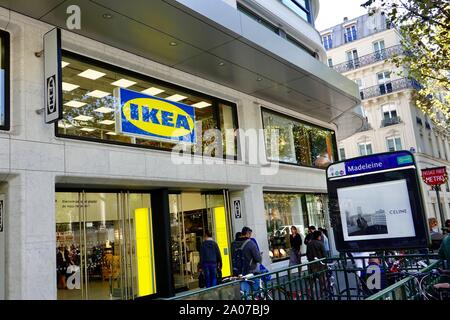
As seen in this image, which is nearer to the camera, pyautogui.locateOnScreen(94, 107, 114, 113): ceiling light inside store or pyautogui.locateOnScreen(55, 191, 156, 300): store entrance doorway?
pyautogui.locateOnScreen(55, 191, 156, 300): store entrance doorway

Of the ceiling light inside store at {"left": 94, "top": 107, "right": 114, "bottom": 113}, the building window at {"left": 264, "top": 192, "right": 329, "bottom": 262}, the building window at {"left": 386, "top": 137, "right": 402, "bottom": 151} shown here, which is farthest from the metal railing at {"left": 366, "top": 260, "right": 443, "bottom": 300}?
the building window at {"left": 386, "top": 137, "right": 402, "bottom": 151}

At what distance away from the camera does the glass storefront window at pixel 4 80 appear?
755 cm

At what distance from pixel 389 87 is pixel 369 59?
3.34 metres

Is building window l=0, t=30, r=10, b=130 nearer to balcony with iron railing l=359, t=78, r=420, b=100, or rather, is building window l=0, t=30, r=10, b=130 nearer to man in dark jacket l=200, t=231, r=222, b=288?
man in dark jacket l=200, t=231, r=222, b=288

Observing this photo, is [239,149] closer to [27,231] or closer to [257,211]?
[257,211]

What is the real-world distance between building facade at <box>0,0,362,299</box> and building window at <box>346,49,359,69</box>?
25.8 m

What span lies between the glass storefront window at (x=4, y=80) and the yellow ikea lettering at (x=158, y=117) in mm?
2648

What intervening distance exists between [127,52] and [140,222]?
14.1 feet

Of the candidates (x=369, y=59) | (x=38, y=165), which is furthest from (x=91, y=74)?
(x=369, y=59)

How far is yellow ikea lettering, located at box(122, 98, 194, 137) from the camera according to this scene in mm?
9883

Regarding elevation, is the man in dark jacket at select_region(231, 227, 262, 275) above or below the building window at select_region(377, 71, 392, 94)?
below

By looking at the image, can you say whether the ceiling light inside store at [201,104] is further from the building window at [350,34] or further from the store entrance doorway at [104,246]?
the building window at [350,34]

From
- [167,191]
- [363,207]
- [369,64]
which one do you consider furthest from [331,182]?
[369,64]

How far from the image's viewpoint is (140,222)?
10.6 metres
